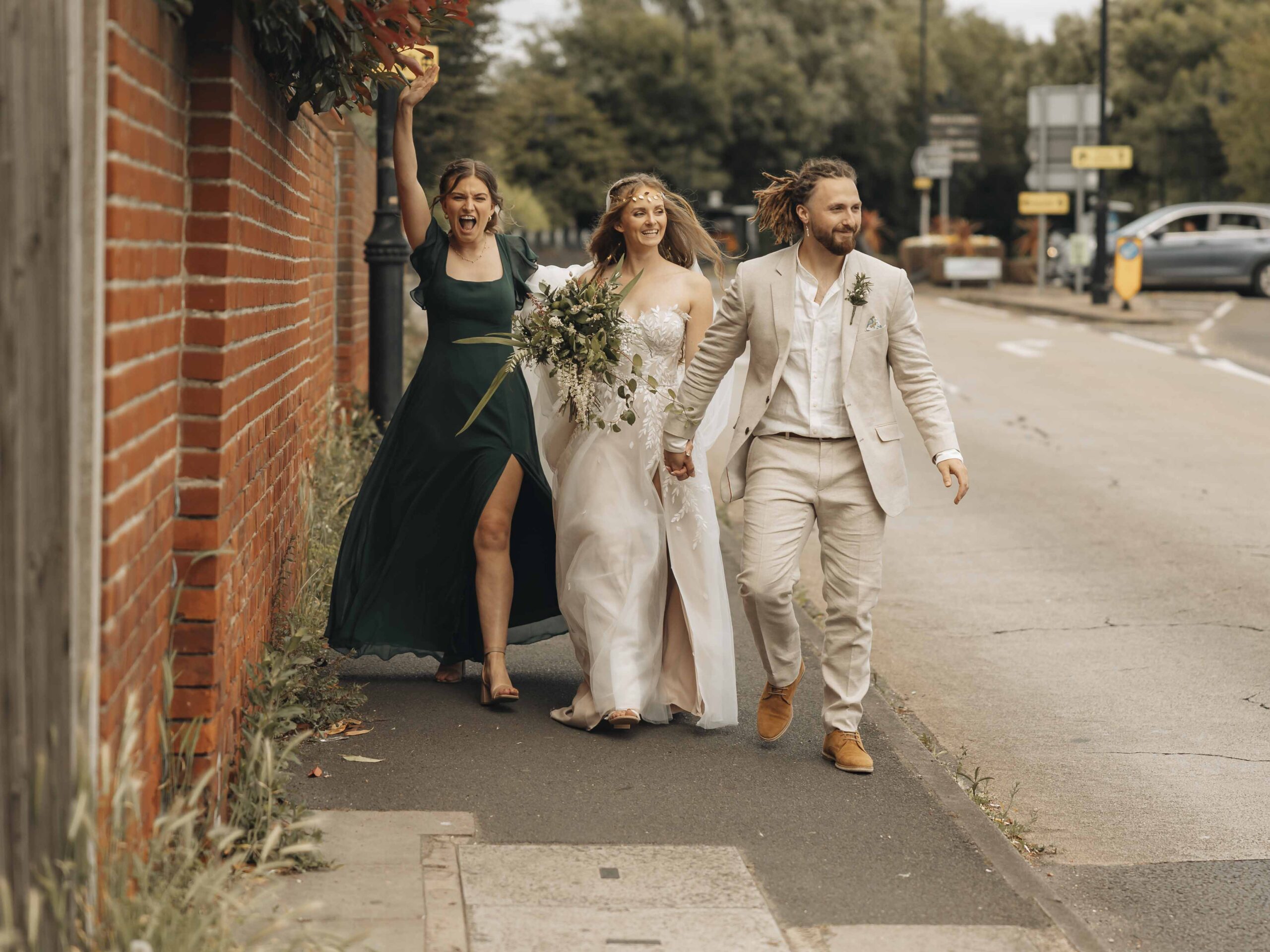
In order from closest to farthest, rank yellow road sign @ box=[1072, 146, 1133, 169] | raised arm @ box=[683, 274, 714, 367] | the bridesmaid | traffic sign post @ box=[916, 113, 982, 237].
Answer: raised arm @ box=[683, 274, 714, 367] → the bridesmaid → yellow road sign @ box=[1072, 146, 1133, 169] → traffic sign post @ box=[916, 113, 982, 237]

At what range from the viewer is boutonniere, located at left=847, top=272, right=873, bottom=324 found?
552 cm

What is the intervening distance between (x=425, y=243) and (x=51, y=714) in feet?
11.4

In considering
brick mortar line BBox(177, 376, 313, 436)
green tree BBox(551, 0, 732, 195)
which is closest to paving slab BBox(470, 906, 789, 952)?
brick mortar line BBox(177, 376, 313, 436)

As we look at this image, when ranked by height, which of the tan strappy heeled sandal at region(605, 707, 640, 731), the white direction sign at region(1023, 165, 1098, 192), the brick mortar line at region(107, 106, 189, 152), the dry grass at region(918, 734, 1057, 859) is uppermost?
the white direction sign at region(1023, 165, 1098, 192)

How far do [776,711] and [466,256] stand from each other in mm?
2049

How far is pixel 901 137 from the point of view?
70.4 metres

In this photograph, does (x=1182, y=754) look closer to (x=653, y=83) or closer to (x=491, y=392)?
(x=491, y=392)

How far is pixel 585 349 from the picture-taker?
5.82 m

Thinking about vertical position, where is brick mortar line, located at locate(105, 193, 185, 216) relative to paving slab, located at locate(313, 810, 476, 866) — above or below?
above

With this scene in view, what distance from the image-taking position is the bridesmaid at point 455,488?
6250mm

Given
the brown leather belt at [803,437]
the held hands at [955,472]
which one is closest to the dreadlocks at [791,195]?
the brown leather belt at [803,437]

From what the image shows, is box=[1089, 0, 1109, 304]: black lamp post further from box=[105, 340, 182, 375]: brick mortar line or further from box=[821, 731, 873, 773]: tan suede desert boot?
box=[105, 340, 182, 375]: brick mortar line

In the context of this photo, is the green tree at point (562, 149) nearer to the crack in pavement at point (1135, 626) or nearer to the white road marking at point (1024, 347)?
the white road marking at point (1024, 347)


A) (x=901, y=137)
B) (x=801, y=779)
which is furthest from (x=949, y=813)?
(x=901, y=137)
